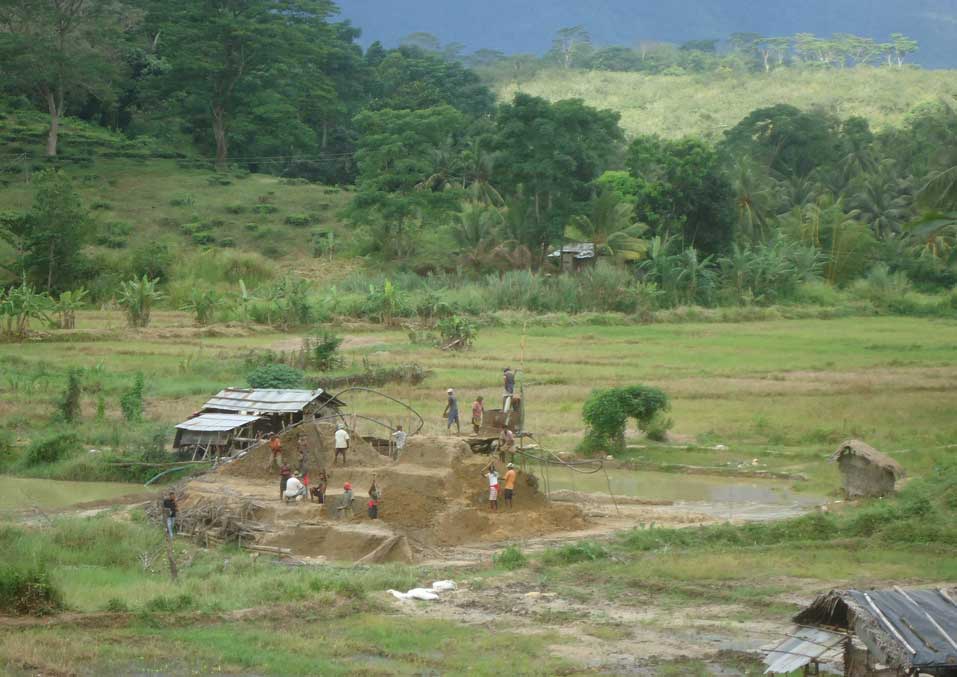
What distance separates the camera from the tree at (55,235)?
49.7 meters

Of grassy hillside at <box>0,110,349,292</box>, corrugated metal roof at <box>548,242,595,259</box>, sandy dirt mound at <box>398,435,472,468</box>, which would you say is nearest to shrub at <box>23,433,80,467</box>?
sandy dirt mound at <box>398,435,472,468</box>

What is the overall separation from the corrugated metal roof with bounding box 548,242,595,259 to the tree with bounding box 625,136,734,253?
303cm

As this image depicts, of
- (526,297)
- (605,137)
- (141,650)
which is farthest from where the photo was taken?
(605,137)

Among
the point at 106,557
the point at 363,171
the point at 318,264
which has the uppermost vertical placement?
the point at 363,171

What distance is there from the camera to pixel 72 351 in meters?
38.1

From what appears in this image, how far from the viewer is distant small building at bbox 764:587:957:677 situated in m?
10.2

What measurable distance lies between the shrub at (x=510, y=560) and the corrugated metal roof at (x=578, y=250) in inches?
1686

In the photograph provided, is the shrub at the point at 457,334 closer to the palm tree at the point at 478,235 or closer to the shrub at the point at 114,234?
the palm tree at the point at 478,235

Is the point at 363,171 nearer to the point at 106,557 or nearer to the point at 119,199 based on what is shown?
the point at 119,199

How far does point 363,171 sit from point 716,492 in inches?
1634

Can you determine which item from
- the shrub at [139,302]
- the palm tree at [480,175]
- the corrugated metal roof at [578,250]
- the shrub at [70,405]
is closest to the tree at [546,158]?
the corrugated metal roof at [578,250]

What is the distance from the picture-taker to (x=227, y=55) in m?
72.9

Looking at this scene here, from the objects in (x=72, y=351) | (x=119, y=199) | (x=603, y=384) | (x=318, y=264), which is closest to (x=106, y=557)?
(x=603, y=384)

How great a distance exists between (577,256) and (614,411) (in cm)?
3491
